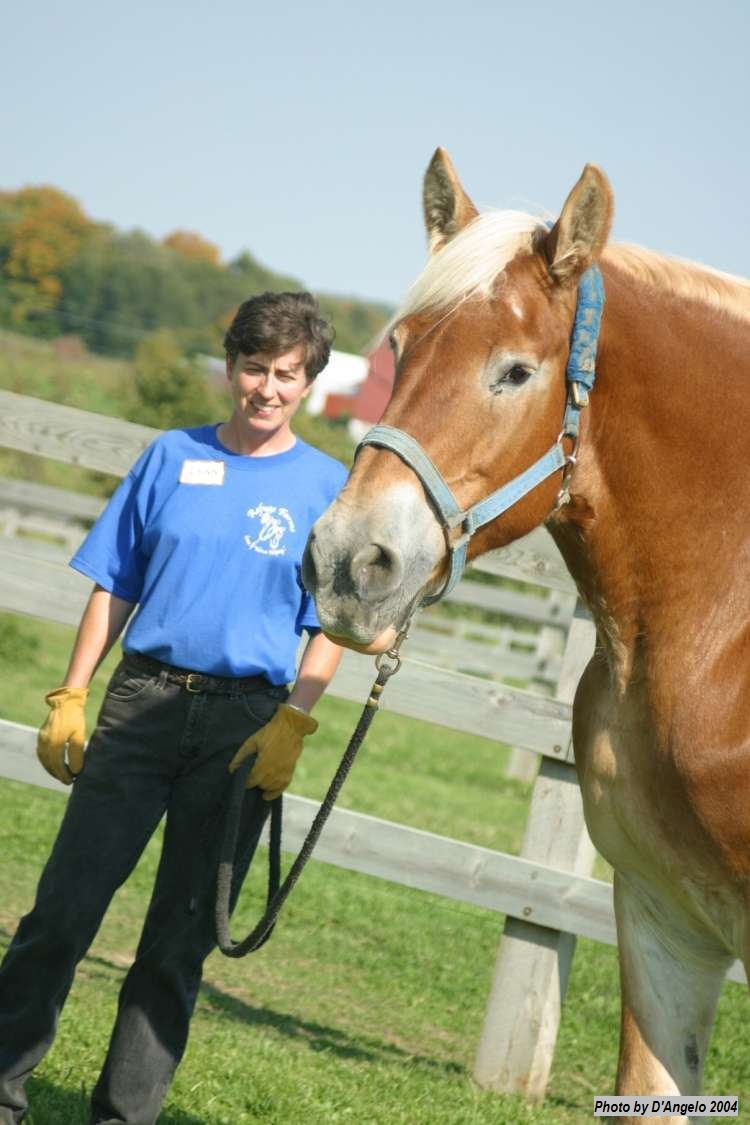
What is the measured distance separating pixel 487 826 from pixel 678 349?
6297 mm

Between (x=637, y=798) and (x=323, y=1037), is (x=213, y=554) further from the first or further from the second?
(x=323, y=1037)

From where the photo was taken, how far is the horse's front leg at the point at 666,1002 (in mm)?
2951

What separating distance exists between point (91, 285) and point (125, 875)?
65807 mm

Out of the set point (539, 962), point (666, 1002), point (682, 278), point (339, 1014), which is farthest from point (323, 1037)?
point (682, 278)

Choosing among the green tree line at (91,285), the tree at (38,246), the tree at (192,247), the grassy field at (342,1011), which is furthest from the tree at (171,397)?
the tree at (192,247)

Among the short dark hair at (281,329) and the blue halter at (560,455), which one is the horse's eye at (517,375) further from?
the short dark hair at (281,329)

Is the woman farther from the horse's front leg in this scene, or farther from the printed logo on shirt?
the horse's front leg

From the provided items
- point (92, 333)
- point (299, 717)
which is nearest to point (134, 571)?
point (299, 717)

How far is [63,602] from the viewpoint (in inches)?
185

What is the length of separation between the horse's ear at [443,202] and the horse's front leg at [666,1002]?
1.52 meters

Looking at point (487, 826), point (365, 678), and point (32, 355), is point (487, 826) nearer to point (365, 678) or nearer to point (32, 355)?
point (365, 678)

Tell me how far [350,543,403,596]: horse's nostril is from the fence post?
218 cm

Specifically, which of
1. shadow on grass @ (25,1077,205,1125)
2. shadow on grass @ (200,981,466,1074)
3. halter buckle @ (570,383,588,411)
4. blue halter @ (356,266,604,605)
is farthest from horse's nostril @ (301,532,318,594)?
shadow on grass @ (200,981,466,1074)

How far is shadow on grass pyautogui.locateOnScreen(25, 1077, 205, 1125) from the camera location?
3.47m
